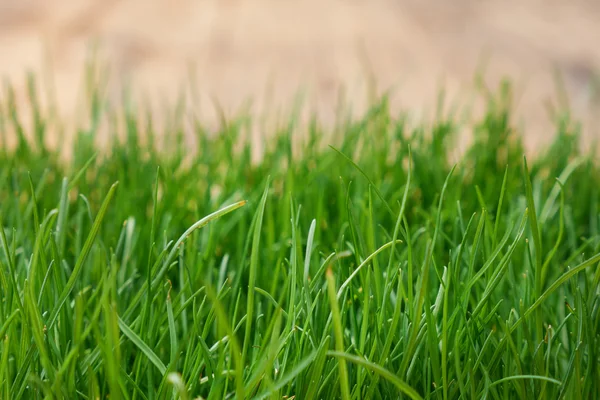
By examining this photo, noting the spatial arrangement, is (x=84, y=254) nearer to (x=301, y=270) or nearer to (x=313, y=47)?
(x=301, y=270)

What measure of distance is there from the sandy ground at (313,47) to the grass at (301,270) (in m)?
0.53

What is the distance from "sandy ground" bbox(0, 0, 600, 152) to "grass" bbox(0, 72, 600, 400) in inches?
21.1

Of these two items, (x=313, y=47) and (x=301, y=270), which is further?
(x=313, y=47)

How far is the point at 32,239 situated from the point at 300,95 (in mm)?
722

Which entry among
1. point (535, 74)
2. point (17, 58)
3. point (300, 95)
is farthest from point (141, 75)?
point (535, 74)

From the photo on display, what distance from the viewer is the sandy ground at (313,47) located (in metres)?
1.72

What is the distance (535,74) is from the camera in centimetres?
182

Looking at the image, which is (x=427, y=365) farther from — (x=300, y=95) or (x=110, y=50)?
(x=110, y=50)

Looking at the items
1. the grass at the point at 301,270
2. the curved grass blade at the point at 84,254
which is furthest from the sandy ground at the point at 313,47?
the curved grass blade at the point at 84,254

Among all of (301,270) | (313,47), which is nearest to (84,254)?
(301,270)

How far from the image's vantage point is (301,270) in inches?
18.7

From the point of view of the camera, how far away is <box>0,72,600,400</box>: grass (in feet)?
1.44

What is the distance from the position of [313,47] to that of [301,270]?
1423 mm

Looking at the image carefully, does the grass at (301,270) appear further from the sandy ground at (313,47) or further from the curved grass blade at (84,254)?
the sandy ground at (313,47)
